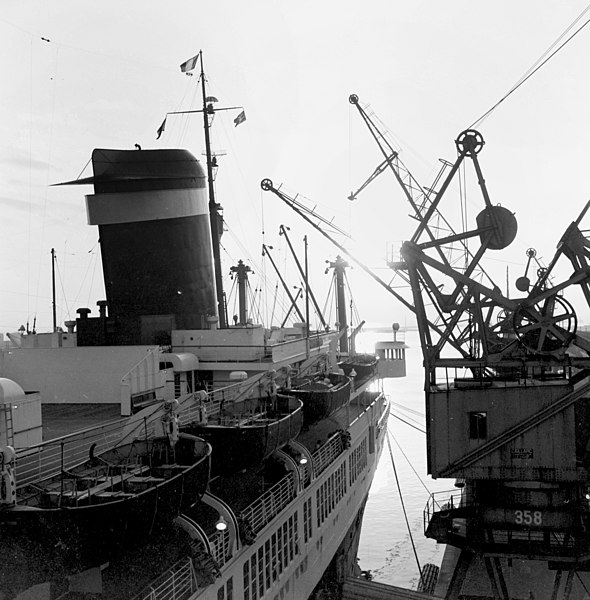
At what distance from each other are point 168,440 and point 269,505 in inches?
Result: 181

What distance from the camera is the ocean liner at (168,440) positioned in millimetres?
8461

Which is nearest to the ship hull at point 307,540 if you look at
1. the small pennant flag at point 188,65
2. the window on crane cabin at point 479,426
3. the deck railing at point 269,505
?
the deck railing at point 269,505

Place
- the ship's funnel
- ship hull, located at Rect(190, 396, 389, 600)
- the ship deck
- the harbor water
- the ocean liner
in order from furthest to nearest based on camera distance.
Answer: the harbor water < the ship's funnel < the ship deck < ship hull, located at Rect(190, 396, 389, 600) < the ocean liner

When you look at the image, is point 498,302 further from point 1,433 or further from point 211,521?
point 1,433

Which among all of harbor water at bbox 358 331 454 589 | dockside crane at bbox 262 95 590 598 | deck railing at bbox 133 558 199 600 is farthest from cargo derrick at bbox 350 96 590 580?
harbor water at bbox 358 331 454 589

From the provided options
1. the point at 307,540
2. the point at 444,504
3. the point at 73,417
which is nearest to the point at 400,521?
the point at 444,504

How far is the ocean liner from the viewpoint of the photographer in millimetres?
8461

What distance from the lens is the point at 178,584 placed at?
32.6ft

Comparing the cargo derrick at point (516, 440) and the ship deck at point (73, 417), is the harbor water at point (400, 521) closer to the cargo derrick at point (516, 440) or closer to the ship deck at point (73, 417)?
the cargo derrick at point (516, 440)

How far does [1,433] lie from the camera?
32.7 feet

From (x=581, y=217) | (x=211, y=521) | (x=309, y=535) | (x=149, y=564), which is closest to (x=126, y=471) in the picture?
(x=149, y=564)

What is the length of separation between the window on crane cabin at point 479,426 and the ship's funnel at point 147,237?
396 inches

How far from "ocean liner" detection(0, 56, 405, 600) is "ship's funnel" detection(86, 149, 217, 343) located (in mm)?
48

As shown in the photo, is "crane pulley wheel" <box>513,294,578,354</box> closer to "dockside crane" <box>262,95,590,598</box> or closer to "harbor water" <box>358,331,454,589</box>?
"dockside crane" <box>262,95,590,598</box>
